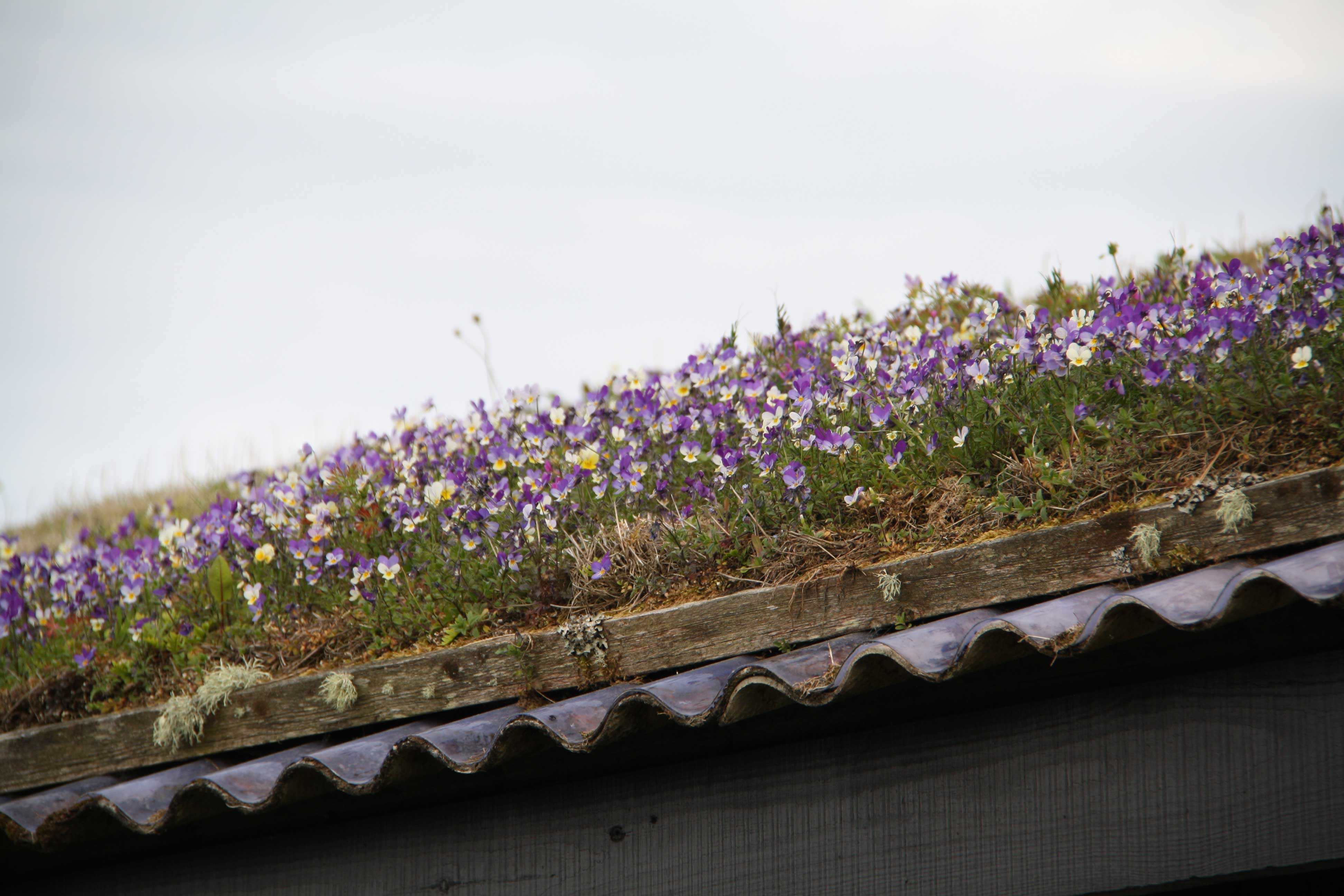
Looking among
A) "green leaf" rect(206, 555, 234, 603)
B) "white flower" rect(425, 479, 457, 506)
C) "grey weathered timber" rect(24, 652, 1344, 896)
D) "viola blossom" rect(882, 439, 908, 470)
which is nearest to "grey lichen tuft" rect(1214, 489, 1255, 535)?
"grey weathered timber" rect(24, 652, 1344, 896)

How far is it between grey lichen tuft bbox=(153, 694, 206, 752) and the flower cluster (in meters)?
0.66

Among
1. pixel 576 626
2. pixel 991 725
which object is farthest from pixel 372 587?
pixel 991 725

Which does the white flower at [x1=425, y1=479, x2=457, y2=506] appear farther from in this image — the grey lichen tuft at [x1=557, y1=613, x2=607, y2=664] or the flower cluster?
the grey lichen tuft at [x1=557, y1=613, x2=607, y2=664]

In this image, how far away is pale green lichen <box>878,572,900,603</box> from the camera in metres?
3.00

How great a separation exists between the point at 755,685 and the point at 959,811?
0.76 metres

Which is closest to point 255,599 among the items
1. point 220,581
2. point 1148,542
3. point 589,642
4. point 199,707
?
point 220,581

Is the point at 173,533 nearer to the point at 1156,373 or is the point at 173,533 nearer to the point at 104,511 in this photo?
the point at 1156,373

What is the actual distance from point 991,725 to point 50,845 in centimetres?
348

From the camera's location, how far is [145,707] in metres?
4.02

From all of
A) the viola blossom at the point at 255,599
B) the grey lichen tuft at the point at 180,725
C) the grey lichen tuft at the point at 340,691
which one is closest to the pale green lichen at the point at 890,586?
the grey lichen tuft at the point at 340,691

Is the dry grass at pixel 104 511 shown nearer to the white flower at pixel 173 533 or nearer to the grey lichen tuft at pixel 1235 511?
the white flower at pixel 173 533

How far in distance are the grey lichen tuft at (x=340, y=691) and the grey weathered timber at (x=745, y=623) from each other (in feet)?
0.09

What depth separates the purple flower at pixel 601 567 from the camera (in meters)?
3.60

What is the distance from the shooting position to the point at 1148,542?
2.72 meters
